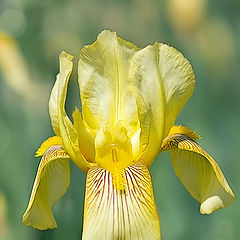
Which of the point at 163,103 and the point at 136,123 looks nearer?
the point at 163,103

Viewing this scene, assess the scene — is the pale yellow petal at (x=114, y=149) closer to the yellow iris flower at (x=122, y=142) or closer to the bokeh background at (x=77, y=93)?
the yellow iris flower at (x=122, y=142)

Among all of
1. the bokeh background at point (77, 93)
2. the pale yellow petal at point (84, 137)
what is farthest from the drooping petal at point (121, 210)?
the bokeh background at point (77, 93)

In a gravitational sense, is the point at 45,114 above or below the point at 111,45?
below

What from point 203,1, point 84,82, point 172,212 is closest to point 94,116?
point 84,82

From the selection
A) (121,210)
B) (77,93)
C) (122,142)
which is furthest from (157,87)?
(77,93)

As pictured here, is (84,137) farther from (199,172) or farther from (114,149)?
(199,172)

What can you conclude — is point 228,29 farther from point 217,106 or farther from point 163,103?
point 163,103
